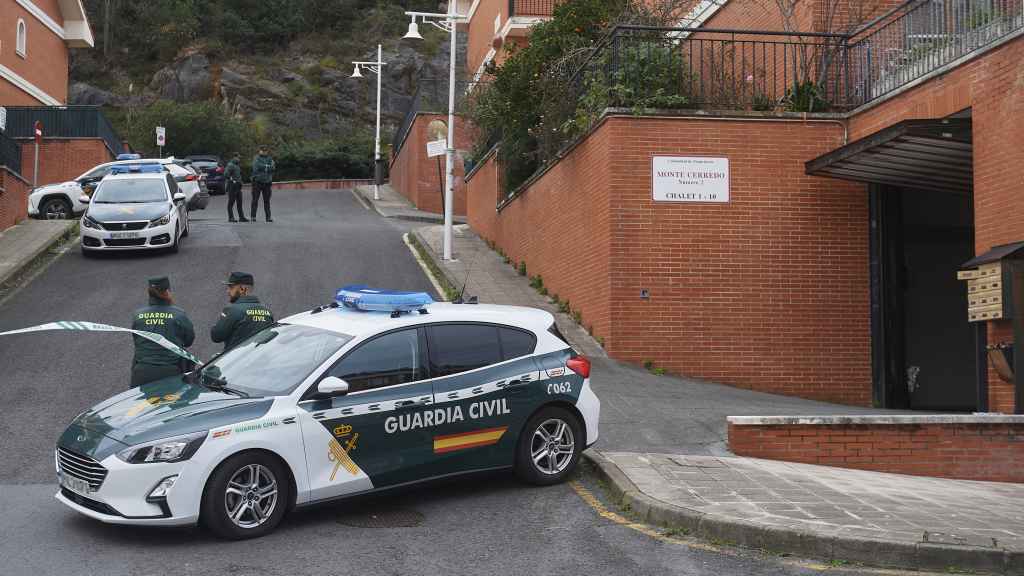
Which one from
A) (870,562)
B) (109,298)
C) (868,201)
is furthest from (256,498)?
(109,298)

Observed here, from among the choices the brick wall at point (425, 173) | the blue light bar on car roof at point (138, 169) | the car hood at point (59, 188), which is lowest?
the car hood at point (59, 188)

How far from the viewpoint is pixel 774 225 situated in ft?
46.0

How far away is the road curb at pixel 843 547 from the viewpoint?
244 inches

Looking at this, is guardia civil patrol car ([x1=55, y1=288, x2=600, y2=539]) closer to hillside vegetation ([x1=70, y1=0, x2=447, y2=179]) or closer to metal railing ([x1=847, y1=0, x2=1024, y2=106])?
metal railing ([x1=847, y1=0, x2=1024, y2=106])

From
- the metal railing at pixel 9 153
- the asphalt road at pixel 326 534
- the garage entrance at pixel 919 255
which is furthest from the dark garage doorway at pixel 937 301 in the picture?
the metal railing at pixel 9 153

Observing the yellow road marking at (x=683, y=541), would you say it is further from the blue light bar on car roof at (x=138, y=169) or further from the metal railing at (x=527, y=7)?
the metal railing at (x=527, y=7)

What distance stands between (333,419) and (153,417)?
1210mm

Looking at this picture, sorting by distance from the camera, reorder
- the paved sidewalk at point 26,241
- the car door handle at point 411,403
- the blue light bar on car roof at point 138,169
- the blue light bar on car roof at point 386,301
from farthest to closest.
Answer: the blue light bar on car roof at point 138,169
the paved sidewalk at point 26,241
the blue light bar on car roof at point 386,301
the car door handle at point 411,403

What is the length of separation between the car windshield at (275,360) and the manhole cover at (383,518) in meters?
1.06

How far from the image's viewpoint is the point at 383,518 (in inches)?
288

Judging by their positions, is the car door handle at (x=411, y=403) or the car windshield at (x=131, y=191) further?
the car windshield at (x=131, y=191)

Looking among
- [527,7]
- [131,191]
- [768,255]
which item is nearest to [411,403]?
[768,255]

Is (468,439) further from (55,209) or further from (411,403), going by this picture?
(55,209)

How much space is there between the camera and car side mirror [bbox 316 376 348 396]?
22.9 ft
